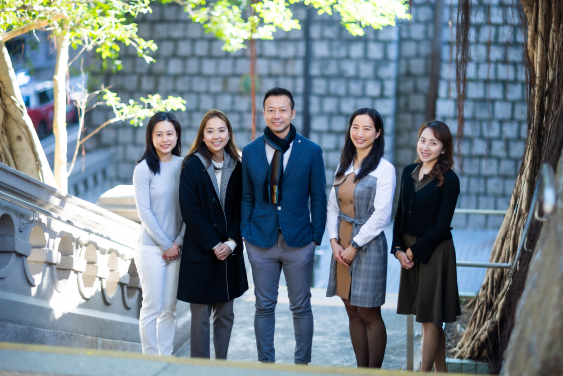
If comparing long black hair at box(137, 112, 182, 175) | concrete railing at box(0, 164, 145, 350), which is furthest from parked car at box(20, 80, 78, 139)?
long black hair at box(137, 112, 182, 175)

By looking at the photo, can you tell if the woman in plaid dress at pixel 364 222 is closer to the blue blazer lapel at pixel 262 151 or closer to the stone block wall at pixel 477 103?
the blue blazer lapel at pixel 262 151

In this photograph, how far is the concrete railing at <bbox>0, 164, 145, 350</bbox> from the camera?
3.04 meters

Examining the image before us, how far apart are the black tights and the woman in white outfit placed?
3.21 feet

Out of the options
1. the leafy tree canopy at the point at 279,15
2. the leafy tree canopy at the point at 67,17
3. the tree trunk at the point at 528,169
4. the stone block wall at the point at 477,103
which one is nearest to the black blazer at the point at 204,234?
the tree trunk at the point at 528,169

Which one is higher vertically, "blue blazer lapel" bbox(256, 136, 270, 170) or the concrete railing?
"blue blazer lapel" bbox(256, 136, 270, 170)

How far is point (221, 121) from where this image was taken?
3121 millimetres

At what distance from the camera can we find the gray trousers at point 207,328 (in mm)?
3201

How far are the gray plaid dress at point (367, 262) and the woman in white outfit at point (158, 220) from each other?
3.19 feet

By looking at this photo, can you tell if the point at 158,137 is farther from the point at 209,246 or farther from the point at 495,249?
the point at 495,249

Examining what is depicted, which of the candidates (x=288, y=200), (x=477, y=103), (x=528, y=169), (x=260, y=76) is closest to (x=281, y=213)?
(x=288, y=200)

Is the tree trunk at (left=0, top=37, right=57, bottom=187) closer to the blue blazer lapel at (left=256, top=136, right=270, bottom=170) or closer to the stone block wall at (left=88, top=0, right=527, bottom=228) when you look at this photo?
the blue blazer lapel at (left=256, top=136, right=270, bottom=170)

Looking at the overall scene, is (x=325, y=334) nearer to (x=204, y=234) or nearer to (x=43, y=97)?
(x=204, y=234)

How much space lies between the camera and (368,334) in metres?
3.17

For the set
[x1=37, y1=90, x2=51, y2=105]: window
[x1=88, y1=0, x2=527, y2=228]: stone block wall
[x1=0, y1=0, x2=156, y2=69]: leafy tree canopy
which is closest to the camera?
[x1=0, y1=0, x2=156, y2=69]: leafy tree canopy
